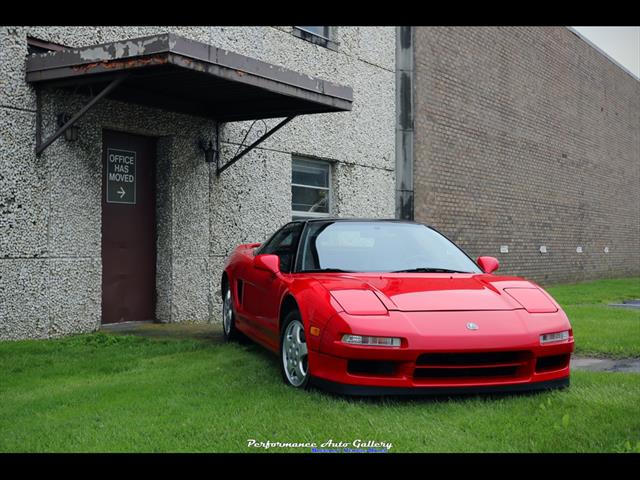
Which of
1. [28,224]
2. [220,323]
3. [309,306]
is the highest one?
[28,224]

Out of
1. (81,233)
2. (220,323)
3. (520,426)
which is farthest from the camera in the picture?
(220,323)

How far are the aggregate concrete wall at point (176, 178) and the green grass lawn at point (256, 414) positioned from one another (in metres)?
1.98

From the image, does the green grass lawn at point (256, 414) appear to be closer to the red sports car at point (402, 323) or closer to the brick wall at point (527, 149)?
the red sports car at point (402, 323)

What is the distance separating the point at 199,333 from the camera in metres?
9.12

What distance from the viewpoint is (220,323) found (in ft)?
34.3

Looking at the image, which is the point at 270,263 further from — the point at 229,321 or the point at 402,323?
the point at 229,321

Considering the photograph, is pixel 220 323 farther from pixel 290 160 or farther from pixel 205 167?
pixel 290 160

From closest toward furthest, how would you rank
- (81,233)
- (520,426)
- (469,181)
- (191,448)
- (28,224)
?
(191,448) < (520,426) < (28,224) < (81,233) < (469,181)

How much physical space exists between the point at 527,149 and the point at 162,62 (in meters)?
13.0

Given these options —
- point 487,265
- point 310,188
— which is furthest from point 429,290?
point 310,188

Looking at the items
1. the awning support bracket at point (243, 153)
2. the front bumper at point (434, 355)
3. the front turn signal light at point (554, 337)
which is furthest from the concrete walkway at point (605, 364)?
the awning support bracket at point (243, 153)

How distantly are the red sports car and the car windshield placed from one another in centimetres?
1

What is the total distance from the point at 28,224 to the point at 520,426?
5.89 metres
